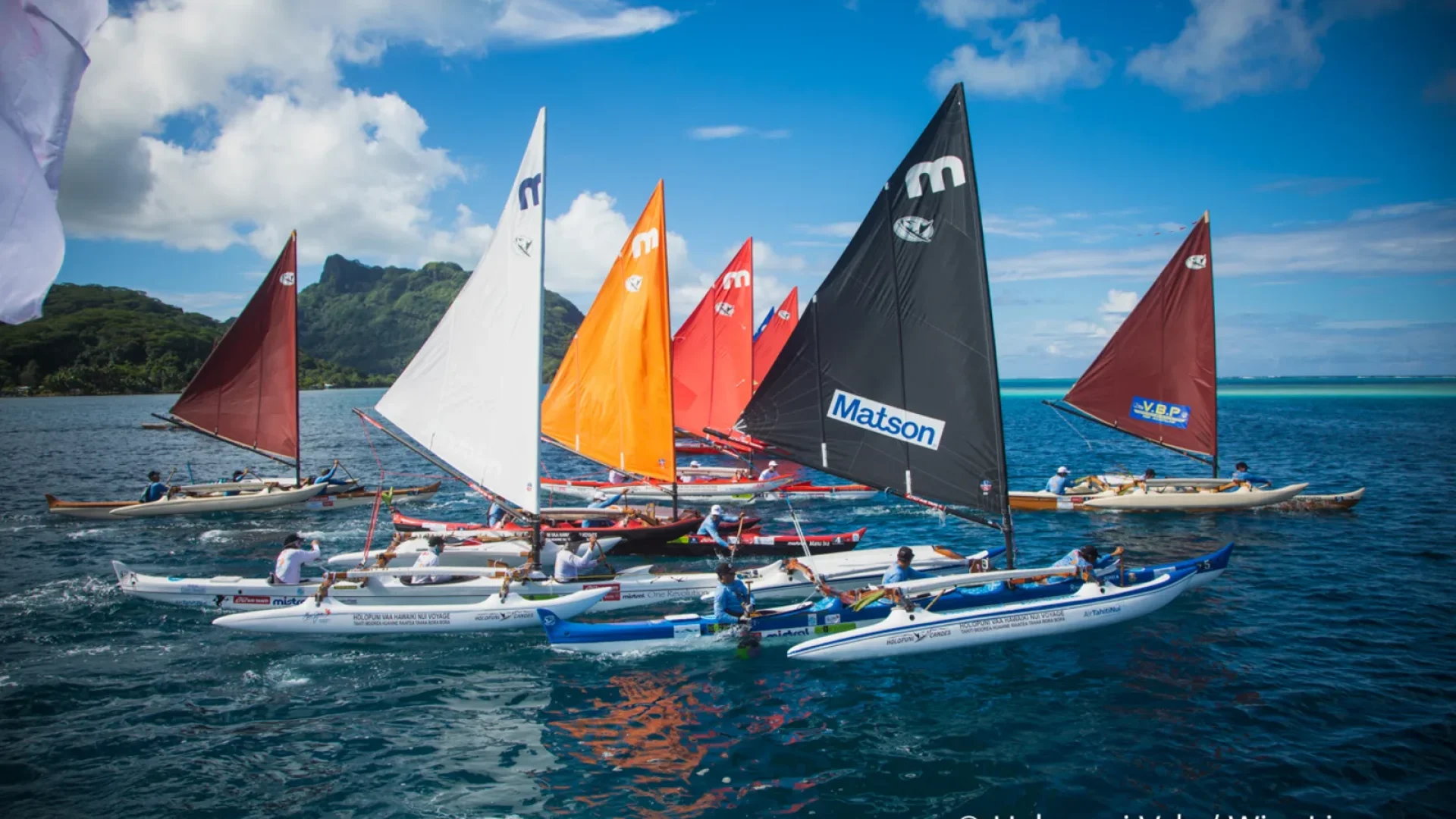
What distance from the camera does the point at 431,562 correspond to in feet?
67.8

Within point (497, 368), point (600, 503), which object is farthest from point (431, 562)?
point (600, 503)

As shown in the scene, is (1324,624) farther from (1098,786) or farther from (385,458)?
(385,458)

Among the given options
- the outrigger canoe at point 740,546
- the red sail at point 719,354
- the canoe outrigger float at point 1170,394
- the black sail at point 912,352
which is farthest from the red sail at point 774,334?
the black sail at point 912,352

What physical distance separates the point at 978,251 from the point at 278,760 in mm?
16431

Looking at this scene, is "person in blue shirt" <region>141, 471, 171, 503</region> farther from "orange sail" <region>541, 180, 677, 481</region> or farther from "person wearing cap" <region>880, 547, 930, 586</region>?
"person wearing cap" <region>880, 547, 930, 586</region>

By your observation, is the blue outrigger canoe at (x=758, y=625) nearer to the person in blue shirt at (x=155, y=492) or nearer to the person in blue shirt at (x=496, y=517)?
the person in blue shirt at (x=496, y=517)

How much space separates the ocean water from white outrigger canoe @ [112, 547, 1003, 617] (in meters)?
0.90

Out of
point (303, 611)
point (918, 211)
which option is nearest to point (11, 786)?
point (303, 611)

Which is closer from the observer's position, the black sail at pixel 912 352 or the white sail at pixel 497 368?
the black sail at pixel 912 352

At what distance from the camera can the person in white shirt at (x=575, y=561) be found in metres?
19.6

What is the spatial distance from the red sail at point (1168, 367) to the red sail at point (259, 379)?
36.2m

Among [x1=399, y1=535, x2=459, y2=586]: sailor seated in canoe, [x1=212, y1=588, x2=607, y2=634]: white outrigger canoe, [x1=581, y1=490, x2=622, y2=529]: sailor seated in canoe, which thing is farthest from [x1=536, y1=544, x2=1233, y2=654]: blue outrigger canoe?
[x1=581, y1=490, x2=622, y2=529]: sailor seated in canoe

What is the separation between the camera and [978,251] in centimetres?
1603

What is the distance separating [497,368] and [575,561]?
5.49 metres
